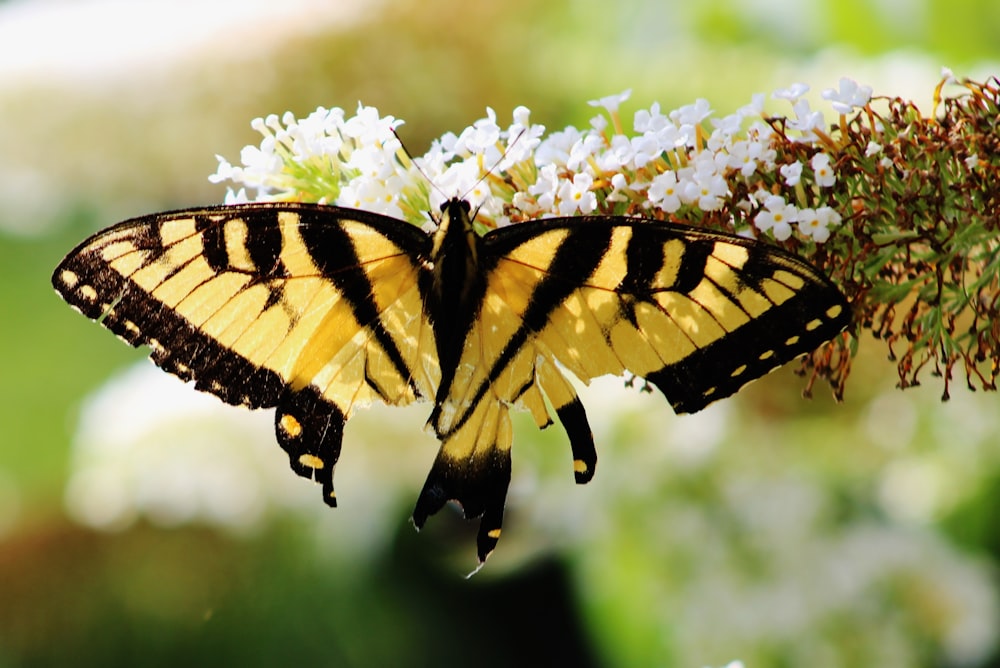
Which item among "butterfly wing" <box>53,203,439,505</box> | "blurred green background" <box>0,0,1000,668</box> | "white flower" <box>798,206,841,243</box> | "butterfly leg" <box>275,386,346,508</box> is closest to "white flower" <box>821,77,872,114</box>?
"white flower" <box>798,206,841,243</box>

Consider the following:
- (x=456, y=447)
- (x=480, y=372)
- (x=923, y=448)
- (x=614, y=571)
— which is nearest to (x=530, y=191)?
(x=480, y=372)

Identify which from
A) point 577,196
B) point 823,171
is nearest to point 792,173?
point 823,171

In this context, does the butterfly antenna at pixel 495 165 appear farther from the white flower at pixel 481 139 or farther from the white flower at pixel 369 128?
the white flower at pixel 369 128

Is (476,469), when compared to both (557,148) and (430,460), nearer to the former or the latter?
(557,148)

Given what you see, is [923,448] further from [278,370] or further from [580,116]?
[278,370]

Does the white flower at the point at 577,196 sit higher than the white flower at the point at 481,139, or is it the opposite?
the white flower at the point at 481,139

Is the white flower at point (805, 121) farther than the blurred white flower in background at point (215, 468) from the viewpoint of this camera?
No

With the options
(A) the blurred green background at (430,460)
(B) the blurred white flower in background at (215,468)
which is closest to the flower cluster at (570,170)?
(A) the blurred green background at (430,460)
